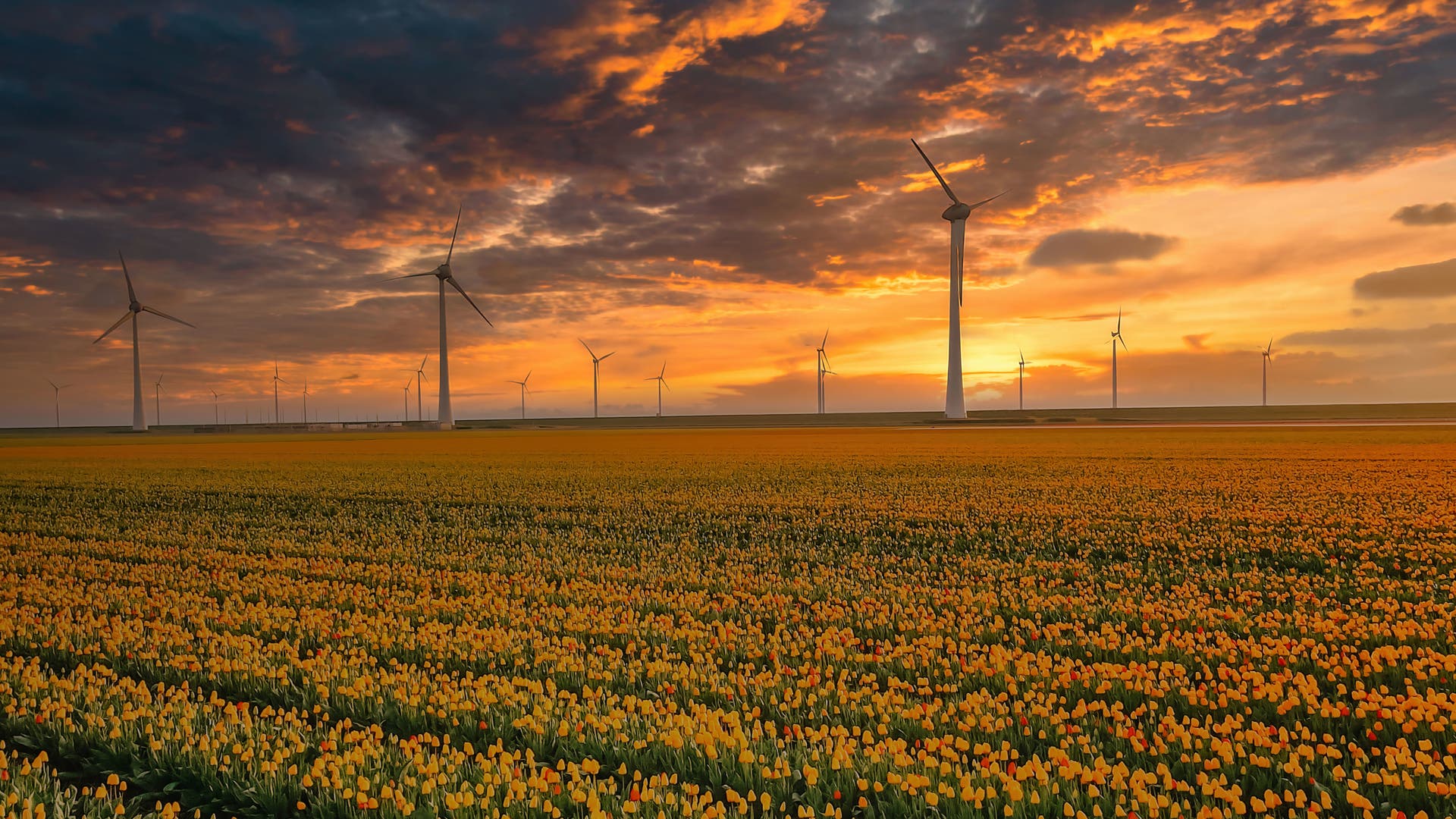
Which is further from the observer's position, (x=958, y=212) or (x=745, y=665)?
(x=958, y=212)

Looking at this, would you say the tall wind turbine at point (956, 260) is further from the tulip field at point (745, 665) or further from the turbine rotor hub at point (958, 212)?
the tulip field at point (745, 665)

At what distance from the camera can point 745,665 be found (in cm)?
959

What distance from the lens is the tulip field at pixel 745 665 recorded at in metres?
6.40

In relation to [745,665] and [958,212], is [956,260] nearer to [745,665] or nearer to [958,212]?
[958,212]

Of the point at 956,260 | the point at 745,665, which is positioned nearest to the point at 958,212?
the point at 956,260

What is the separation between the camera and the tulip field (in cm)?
640

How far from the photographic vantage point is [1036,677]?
910 centimetres

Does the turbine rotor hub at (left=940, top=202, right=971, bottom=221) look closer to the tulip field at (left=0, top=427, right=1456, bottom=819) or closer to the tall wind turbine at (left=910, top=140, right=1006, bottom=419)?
the tall wind turbine at (left=910, top=140, right=1006, bottom=419)

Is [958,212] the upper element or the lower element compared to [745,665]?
upper

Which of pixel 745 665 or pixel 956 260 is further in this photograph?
pixel 956 260

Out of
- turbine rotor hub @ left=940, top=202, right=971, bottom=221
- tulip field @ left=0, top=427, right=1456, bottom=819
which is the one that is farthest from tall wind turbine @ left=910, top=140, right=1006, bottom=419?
tulip field @ left=0, top=427, right=1456, bottom=819

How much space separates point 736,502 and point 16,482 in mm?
40037

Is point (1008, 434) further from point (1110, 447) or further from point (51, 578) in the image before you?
point (51, 578)

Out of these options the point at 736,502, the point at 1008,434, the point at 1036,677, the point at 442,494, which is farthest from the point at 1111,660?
the point at 1008,434
